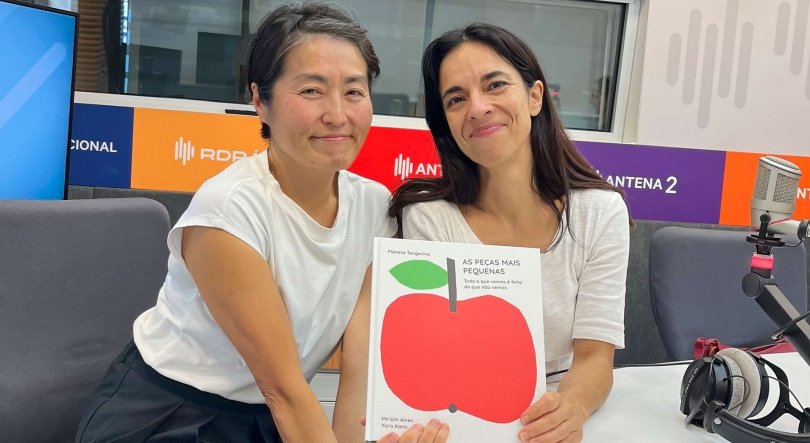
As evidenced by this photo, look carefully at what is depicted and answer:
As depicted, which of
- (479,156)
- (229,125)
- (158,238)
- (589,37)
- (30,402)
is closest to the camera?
(30,402)

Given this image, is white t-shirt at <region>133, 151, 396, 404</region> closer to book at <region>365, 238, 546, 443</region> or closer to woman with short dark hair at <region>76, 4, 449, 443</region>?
woman with short dark hair at <region>76, 4, 449, 443</region>

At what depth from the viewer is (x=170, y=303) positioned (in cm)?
140

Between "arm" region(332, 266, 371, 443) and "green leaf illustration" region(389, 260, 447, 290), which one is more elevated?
"green leaf illustration" region(389, 260, 447, 290)

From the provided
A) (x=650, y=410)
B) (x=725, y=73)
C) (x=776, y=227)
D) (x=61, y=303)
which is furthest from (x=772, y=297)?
(x=725, y=73)

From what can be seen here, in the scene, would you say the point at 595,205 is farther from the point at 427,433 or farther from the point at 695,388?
the point at 427,433

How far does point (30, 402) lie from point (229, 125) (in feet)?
5.08

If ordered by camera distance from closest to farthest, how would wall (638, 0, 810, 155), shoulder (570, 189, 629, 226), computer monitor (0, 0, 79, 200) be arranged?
shoulder (570, 189, 629, 226) < computer monitor (0, 0, 79, 200) < wall (638, 0, 810, 155)

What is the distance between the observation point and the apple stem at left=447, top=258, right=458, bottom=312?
1.05 metres

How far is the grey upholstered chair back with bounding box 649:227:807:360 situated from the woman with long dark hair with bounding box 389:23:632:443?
0.66 meters

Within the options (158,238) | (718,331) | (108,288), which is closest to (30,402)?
(108,288)

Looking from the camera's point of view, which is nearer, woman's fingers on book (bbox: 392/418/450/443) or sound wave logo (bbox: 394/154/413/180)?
woman's fingers on book (bbox: 392/418/450/443)

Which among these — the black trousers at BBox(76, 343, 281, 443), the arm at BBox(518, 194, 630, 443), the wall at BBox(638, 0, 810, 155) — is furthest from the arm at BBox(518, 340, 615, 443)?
the wall at BBox(638, 0, 810, 155)

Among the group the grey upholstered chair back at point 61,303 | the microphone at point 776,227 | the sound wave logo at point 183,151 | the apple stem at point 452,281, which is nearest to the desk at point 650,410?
the microphone at point 776,227

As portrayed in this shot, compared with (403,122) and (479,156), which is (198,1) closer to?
(403,122)
